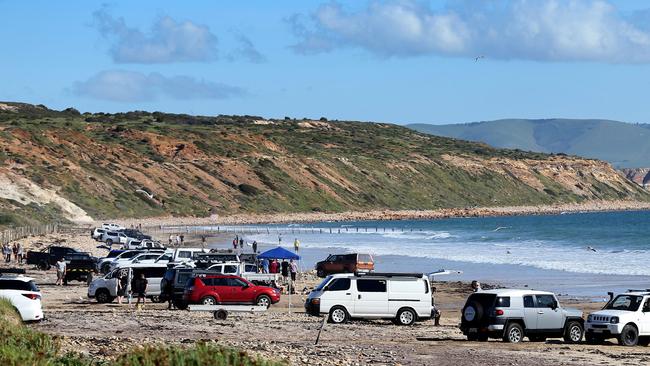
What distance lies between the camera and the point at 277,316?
3322cm

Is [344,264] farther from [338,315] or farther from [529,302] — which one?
[529,302]

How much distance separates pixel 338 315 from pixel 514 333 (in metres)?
5.78

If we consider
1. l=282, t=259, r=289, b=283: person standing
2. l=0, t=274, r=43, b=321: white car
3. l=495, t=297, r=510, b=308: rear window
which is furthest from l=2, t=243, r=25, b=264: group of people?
l=495, t=297, r=510, b=308: rear window

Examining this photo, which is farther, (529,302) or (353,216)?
(353,216)

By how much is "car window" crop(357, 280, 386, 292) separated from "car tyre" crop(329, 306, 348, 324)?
0.73 metres

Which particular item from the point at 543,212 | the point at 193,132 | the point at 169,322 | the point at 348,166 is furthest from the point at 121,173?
the point at 169,322

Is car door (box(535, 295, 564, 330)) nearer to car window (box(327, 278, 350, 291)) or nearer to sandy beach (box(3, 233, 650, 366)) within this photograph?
sandy beach (box(3, 233, 650, 366))

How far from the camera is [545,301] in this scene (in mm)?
27469

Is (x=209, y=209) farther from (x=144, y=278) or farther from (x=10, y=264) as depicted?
(x=144, y=278)

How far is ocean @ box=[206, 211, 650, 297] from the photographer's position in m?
53.4

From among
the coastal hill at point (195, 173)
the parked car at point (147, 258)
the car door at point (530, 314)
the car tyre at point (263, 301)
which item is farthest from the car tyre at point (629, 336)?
the coastal hill at point (195, 173)

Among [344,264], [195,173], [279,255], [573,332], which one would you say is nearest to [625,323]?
[573,332]

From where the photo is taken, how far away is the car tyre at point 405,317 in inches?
1237

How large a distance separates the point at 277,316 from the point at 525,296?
859 cm
